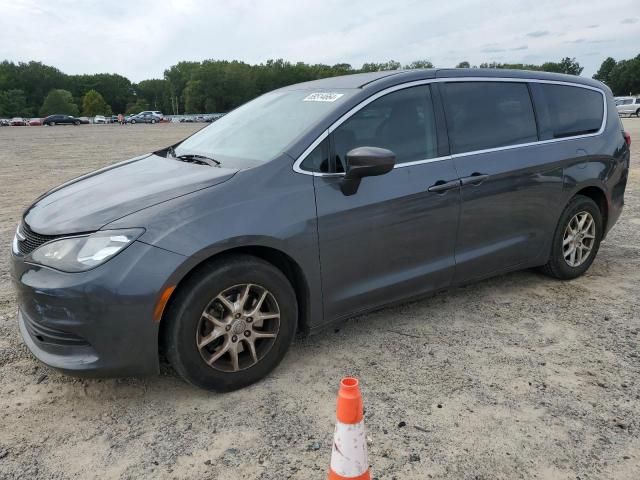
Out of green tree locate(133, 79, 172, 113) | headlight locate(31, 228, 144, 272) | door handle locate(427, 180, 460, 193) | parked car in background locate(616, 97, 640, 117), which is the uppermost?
green tree locate(133, 79, 172, 113)

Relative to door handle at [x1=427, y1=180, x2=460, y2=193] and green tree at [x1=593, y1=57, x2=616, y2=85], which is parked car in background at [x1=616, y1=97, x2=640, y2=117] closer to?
door handle at [x1=427, y1=180, x2=460, y2=193]

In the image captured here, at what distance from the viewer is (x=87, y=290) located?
2582mm

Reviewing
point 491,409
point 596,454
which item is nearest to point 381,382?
point 491,409

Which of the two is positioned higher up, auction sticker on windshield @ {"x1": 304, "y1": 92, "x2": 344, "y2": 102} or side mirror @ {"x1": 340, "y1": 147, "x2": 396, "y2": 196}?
auction sticker on windshield @ {"x1": 304, "y1": 92, "x2": 344, "y2": 102}

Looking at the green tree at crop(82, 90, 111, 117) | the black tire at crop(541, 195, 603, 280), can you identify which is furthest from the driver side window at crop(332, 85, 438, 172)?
the green tree at crop(82, 90, 111, 117)

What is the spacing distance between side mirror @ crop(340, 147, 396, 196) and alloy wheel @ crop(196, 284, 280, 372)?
843 mm

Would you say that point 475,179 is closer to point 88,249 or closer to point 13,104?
point 88,249

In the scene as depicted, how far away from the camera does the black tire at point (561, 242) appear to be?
448 centimetres

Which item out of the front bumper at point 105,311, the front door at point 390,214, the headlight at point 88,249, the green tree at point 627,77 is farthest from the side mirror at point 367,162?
the green tree at point 627,77

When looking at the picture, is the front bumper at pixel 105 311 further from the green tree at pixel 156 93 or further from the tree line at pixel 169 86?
the green tree at pixel 156 93

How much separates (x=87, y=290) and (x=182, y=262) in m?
0.46

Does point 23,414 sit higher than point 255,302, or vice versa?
point 255,302

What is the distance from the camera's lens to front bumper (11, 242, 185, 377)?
8.52ft

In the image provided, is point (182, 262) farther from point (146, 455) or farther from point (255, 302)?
point (146, 455)
